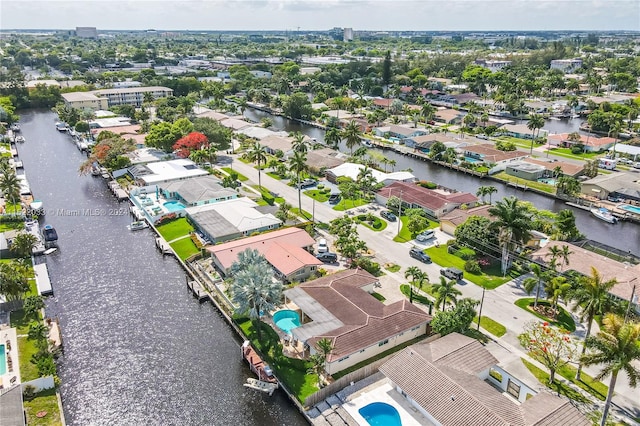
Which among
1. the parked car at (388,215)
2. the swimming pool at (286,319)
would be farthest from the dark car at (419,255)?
the swimming pool at (286,319)

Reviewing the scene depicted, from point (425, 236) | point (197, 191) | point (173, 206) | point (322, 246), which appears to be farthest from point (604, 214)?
point (173, 206)

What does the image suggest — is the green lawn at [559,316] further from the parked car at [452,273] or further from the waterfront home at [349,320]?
the waterfront home at [349,320]

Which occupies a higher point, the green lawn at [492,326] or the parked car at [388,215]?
the parked car at [388,215]

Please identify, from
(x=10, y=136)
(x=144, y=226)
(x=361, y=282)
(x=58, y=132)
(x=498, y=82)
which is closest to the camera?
(x=361, y=282)

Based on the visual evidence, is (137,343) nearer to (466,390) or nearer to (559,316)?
(466,390)

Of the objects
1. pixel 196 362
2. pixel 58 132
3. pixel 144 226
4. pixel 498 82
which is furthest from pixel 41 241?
pixel 498 82

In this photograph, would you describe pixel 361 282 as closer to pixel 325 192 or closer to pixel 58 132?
pixel 325 192
